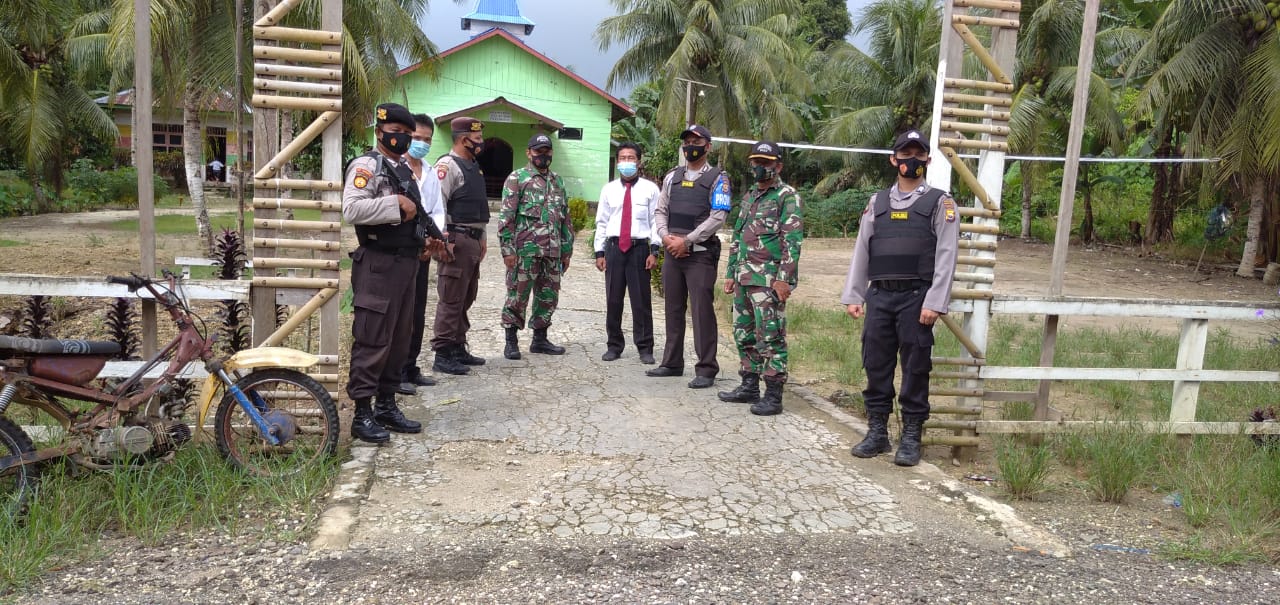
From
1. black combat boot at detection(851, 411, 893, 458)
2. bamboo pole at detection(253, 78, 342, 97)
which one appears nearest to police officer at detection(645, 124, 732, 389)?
black combat boot at detection(851, 411, 893, 458)

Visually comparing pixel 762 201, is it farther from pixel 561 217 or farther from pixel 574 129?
pixel 574 129

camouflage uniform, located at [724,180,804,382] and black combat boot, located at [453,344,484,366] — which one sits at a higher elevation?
camouflage uniform, located at [724,180,804,382]

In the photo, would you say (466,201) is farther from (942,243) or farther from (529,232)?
(942,243)

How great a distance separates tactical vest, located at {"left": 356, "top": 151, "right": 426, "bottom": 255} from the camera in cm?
493

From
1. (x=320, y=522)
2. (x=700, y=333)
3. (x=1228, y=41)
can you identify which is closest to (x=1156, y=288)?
(x=1228, y=41)

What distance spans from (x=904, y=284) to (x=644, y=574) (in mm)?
2384

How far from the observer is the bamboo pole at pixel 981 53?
509cm

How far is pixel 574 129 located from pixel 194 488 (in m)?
26.0

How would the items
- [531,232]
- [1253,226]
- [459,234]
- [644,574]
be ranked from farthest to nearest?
[1253,226]
[531,232]
[459,234]
[644,574]

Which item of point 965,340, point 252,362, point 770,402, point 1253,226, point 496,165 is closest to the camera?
point 252,362

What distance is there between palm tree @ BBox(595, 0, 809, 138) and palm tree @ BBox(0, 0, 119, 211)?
12.9m

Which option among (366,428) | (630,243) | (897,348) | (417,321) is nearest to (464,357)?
(417,321)

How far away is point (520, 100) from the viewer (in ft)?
95.6

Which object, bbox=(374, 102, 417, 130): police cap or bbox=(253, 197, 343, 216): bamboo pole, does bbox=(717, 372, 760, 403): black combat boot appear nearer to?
bbox=(374, 102, 417, 130): police cap
